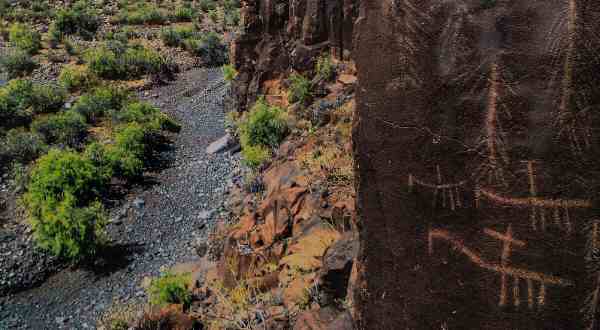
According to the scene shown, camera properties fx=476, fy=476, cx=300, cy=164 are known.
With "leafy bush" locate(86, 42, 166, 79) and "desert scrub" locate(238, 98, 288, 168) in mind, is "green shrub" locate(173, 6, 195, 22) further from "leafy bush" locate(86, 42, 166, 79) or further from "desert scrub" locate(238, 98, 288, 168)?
"desert scrub" locate(238, 98, 288, 168)

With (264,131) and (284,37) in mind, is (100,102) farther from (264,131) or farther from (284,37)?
(264,131)

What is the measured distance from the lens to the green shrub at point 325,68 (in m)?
10.6

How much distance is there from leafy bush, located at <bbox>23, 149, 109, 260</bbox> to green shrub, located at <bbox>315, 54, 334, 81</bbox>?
515 cm

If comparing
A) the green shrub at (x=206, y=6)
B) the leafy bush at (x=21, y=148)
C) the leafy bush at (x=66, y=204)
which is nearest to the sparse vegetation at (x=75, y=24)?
the green shrub at (x=206, y=6)

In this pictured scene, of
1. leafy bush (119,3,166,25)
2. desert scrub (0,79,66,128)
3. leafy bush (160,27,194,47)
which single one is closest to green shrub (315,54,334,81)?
desert scrub (0,79,66,128)

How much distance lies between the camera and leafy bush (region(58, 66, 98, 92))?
620 inches

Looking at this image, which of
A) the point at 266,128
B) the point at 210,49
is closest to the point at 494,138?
the point at 266,128

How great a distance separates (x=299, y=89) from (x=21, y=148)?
6.52 metres

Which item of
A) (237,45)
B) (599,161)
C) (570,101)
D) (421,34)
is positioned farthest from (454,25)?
(237,45)

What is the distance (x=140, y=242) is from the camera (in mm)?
8477

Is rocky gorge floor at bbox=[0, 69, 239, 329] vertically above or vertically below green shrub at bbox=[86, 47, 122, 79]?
below

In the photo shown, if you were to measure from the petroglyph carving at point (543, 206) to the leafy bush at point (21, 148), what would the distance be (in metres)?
11.2

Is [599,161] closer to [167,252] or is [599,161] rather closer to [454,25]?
[454,25]

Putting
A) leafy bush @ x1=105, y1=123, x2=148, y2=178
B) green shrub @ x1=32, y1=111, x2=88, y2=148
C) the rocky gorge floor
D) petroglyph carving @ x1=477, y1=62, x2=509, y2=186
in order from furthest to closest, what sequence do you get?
green shrub @ x1=32, y1=111, x2=88, y2=148, leafy bush @ x1=105, y1=123, x2=148, y2=178, the rocky gorge floor, petroglyph carving @ x1=477, y1=62, x2=509, y2=186
